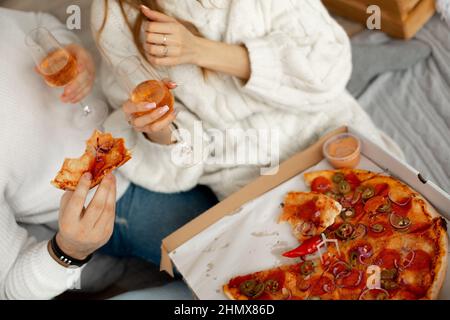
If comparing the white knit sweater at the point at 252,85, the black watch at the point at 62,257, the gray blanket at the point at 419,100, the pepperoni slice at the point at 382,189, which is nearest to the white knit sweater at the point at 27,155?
the black watch at the point at 62,257

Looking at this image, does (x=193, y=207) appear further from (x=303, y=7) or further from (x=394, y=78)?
(x=394, y=78)

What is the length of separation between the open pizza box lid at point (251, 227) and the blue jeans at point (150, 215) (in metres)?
0.17

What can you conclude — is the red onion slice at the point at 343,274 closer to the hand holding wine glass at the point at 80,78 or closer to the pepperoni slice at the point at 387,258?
the pepperoni slice at the point at 387,258

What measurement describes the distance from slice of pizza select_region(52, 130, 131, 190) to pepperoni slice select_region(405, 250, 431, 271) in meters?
0.53

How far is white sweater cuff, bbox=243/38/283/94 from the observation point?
1.05m

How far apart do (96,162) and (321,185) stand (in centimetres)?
44

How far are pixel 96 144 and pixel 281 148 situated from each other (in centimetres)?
40

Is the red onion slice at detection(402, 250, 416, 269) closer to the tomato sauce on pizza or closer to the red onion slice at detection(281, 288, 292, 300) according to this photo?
the tomato sauce on pizza

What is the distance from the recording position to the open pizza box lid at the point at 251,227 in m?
0.95

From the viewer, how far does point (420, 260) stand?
87 centimetres

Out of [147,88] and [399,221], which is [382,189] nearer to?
[399,221]

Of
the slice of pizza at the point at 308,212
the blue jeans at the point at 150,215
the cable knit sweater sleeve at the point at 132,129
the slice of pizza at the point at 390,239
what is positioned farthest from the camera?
the blue jeans at the point at 150,215

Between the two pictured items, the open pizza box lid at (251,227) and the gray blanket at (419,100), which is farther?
the gray blanket at (419,100)

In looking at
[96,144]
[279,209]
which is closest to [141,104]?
[96,144]
